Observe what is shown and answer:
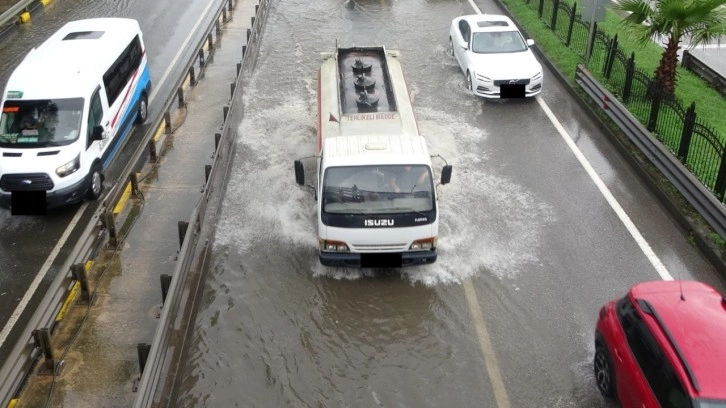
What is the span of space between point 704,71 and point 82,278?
1632 centimetres

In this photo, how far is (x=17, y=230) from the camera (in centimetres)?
1280

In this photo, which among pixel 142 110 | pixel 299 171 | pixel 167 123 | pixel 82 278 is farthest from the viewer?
pixel 142 110

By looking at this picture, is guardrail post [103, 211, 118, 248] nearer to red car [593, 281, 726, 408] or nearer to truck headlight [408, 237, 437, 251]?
truck headlight [408, 237, 437, 251]

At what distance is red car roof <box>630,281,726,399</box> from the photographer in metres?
7.05

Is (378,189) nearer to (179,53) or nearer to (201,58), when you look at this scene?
(201,58)

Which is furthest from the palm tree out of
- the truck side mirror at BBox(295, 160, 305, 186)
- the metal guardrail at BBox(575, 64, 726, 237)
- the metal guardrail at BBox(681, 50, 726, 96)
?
the truck side mirror at BBox(295, 160, 305, 186)

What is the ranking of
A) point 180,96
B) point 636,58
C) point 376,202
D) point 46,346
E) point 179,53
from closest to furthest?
point 46,346 → point 376,202 → point 180,96 → point 636,58 → point 179,53

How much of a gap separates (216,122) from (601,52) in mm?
10929

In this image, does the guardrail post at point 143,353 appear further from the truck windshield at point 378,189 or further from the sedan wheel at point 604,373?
the sedan wheel at point 604,373

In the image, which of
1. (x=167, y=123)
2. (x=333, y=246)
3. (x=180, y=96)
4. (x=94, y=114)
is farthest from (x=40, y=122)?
(x=333, y=246)

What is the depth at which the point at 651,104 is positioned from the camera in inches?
619

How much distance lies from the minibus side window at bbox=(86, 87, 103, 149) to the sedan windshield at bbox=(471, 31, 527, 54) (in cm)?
945

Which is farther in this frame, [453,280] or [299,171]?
[299,171]

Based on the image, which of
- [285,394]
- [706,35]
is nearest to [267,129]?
[285,394]
